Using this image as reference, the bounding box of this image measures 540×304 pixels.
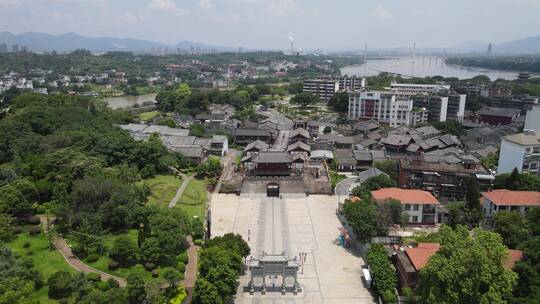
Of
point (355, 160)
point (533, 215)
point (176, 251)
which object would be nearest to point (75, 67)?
point (355, 160)

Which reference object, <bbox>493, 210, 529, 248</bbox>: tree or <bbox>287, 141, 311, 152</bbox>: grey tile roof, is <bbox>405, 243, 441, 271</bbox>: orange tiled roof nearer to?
<bbox>493, 210, 529, 248</bbox>: tree

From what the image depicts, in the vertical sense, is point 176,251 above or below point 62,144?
below

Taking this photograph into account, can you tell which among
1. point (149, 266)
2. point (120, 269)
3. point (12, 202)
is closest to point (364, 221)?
point (149, 266)

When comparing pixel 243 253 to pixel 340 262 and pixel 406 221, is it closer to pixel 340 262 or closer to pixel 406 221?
→ pixel 340 262

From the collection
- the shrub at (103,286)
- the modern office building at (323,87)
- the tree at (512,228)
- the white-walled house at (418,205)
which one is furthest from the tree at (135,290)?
the modern office building at (323,87)

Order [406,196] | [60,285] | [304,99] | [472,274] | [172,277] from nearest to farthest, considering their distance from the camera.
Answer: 1. [472,274]
2. [60,285]
3. [172,277]
4. [406,196]
5. [304,99]

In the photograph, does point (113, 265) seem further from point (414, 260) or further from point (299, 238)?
point (414, 260)
